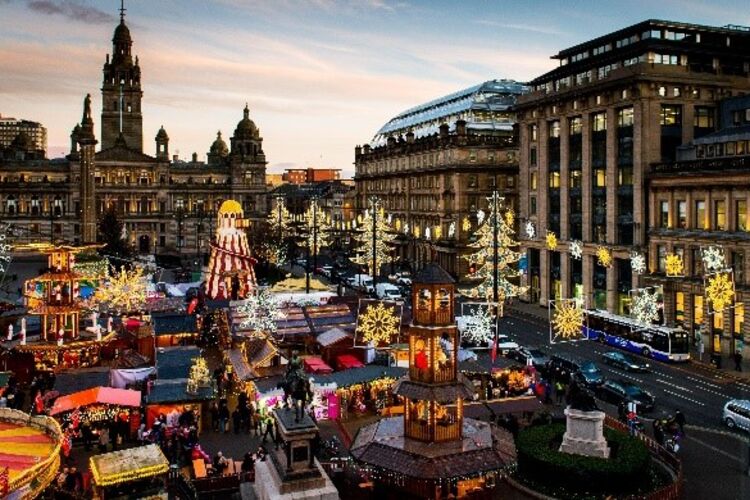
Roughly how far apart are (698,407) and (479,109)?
70271mm

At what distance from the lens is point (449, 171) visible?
96.7m

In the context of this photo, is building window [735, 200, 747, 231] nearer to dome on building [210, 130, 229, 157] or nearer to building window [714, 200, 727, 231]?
building window [714, 200, 727, 231]

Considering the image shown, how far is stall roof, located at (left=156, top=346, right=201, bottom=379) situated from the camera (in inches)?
1479

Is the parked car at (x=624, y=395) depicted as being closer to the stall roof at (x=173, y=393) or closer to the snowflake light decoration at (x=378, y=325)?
the snowflake light decoration at (x=378, y=325)

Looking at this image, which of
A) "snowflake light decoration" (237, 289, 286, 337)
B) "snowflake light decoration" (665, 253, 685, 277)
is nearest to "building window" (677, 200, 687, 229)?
"snowflake light decoration" (665, 253, 685, 277)

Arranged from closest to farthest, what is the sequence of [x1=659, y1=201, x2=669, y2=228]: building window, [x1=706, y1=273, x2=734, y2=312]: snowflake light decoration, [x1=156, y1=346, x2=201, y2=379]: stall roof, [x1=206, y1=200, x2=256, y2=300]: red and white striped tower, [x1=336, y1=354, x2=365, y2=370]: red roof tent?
[x1=156, y1=346, x2=201, y2=379]: stall roof, [x1=336, y1=354, x2=365, y2=370]: red roof tent, [x1=706, y1=273, x2=734, y2=312]: snowflake light decoration, [x1=659, y1=201, x2=669, y2=228]: building window, [x1=206, y1=200, x2=256, y2=300]: red and white striped tower

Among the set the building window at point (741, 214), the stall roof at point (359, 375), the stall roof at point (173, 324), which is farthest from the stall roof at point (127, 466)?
the building window at point (741, 214)

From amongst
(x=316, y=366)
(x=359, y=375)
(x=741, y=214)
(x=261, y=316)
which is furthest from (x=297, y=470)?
(x=741, y=214)

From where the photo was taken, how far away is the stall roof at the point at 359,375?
122ft

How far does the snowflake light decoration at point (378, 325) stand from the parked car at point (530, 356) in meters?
9.36

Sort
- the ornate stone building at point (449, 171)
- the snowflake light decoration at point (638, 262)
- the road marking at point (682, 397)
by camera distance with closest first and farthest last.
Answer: the road marking at point (682, 397), the snowflake light decoration at point (638, 262), the ornate stone building at point (449, 171)

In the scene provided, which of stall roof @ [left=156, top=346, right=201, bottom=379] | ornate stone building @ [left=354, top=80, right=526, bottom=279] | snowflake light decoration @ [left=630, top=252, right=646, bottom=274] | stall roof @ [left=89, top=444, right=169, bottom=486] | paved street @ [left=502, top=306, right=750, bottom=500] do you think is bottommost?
paved street @ [left=502, top=306, right=750, bottom=500]

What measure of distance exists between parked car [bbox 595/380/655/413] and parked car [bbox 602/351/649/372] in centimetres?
550

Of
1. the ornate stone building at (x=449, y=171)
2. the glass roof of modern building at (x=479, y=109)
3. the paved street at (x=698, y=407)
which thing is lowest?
the paved street at (x=698, y=407)
